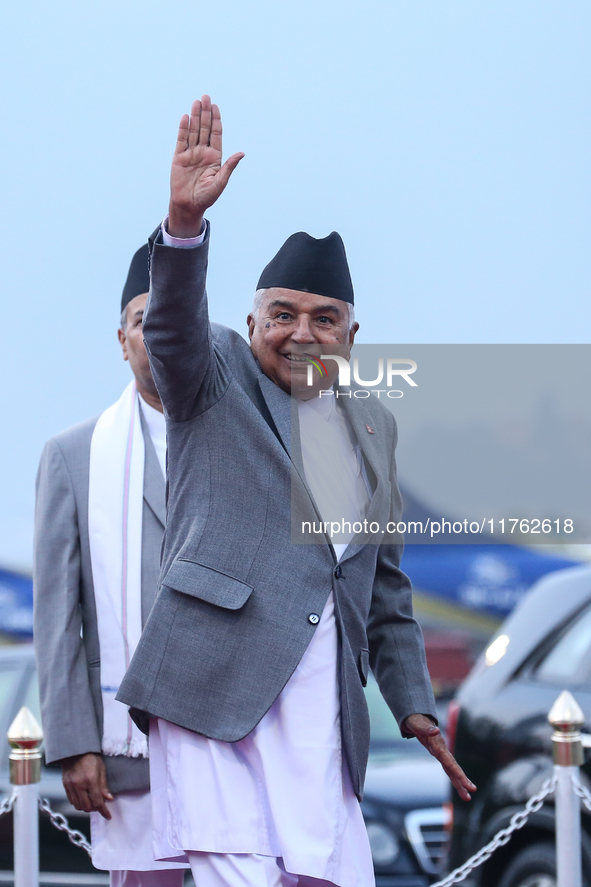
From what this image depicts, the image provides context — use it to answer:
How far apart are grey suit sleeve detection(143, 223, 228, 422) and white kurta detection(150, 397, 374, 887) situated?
23.1 inches

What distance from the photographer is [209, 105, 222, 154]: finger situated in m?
2.29

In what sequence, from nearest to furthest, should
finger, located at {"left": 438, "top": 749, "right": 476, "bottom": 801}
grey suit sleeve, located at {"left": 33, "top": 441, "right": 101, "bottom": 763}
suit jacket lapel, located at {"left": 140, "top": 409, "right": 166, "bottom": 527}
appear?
finger, located at {"left": 438, "top": 749, "right": 476, "bottom": 801} → grey suit sleeve, located at {"left": 33, "top": 441, "right": 101, "bottom": 763} → suit jacket lapel, located at {"left": 140, "top": 409, "right": 166, "bottom": 527}

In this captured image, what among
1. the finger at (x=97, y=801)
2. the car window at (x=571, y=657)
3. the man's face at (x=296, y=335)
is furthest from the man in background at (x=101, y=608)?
the car window at (x=571, y=657)

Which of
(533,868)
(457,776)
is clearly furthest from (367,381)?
(533,868)

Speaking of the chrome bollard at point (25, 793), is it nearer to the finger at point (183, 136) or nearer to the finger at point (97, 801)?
the finger at point (97, 801)

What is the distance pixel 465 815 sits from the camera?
174 inches

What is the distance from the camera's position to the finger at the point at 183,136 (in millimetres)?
2279

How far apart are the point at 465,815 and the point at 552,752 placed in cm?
51

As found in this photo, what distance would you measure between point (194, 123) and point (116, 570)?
53.4 inches

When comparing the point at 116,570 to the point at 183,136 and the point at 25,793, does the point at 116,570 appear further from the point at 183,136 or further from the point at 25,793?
the point at 183,136

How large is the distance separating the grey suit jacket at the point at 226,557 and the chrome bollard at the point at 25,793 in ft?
4.72

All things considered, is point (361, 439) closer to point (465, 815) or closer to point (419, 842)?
point (465, 815)

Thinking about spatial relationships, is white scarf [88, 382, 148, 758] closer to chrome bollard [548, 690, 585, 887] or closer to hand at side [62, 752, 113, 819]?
hand at side [62, 752, 113, 819]

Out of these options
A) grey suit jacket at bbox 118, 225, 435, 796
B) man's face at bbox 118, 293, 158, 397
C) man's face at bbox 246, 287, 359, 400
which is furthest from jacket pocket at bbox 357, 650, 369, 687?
man's face at bbox 118, 293, 158, 397
